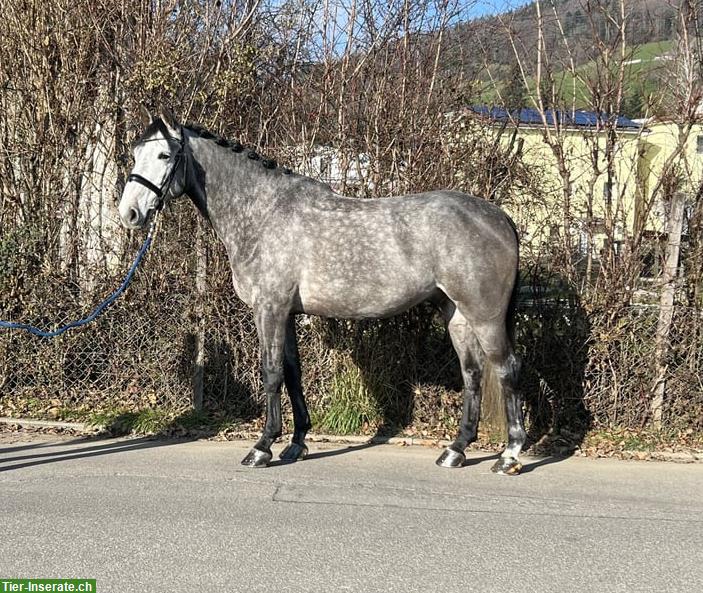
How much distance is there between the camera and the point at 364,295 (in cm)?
514

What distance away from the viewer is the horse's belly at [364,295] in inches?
200

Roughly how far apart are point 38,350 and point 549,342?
480 centimetres

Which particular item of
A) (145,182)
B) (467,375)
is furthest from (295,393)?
(145,182)

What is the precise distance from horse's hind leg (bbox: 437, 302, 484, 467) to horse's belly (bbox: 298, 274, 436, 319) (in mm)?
433

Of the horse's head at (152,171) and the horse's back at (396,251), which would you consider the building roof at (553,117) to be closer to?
the horse's back at (396,251)

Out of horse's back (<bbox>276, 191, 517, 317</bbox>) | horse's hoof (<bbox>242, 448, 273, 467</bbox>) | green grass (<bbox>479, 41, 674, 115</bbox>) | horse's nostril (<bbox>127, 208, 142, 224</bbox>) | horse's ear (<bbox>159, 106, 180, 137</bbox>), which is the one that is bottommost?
horse's hoof (<bbox>242, 448, 273, 467</bbox>)

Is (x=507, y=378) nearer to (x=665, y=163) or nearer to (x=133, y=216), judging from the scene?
(x=665, y=163)

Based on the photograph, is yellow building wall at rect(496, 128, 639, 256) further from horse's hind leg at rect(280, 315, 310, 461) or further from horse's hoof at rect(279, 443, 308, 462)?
horse's hoof at rect(279, 443, 308, 462)

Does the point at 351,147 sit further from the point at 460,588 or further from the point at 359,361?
the point at 460,588

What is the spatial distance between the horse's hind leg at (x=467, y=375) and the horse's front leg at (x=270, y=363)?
4.17 feet

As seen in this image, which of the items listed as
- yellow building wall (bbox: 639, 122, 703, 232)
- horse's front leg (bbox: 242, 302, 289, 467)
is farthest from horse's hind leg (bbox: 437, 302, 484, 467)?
yellow building wall (bbox: 639, 122, 703, 232)

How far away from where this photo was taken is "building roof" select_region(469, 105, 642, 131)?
6500mm

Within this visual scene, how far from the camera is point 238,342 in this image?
22.2 feet

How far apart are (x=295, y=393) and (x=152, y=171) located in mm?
1961
